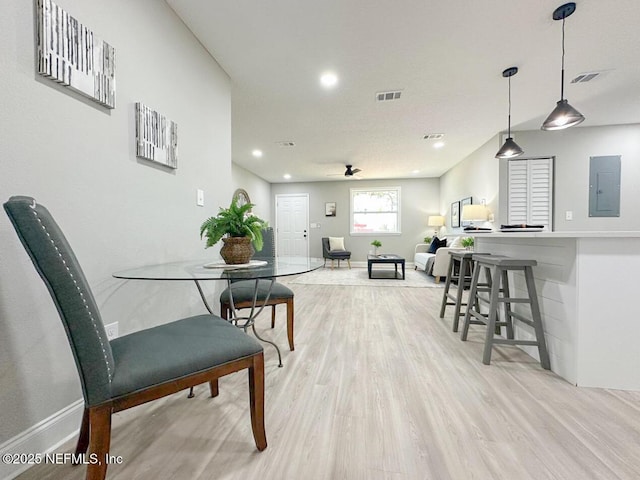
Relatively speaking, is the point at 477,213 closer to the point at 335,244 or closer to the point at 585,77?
the point at 585,77

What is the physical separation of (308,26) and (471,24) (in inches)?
47.4

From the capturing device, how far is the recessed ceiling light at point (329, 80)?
256 cm

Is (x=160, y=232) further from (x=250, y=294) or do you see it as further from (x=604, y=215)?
(x=604, y=215)

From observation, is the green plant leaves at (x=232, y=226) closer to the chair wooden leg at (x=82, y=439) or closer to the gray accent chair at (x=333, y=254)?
the chair wooden leg at (x=82, y=439)


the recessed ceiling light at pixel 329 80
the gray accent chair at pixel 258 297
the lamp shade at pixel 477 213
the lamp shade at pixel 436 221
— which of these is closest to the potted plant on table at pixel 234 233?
the gray accent chair at pixel 258 297

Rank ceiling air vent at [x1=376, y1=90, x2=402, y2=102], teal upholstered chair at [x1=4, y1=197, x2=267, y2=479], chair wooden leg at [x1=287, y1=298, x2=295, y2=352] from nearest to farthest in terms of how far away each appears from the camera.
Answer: teal upholstered chair at [x1=4, y1=197, x2=267, y2=479] → chair wooden leg at [x1=287, y1=298, x2=295, y2=352] → ceiling air vent at [x1=376, y1=90, x2=402, y2=102]

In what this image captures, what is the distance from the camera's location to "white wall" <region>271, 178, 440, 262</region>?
23.9 ft

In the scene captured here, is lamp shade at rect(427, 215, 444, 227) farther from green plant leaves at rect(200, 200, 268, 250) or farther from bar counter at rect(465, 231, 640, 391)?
green plant leaves at rect(200, 200, 268, 250)

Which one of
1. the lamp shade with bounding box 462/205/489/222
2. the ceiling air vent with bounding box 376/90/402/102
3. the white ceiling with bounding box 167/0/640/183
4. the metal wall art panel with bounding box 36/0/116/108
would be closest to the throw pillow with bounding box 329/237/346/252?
the white ceiling with bounding box 167/0/640/183

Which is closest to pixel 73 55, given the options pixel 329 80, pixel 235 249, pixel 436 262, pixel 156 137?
pixel 156 137

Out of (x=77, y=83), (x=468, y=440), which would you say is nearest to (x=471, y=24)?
(x=77, y=83)

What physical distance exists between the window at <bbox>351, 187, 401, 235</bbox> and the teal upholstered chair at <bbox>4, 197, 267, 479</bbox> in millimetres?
6662

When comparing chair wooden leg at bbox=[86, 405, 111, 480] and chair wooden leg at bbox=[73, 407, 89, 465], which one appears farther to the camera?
chair wooden leg at bbox=[73, 407, 89, 465]

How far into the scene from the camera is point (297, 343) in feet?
7.19
